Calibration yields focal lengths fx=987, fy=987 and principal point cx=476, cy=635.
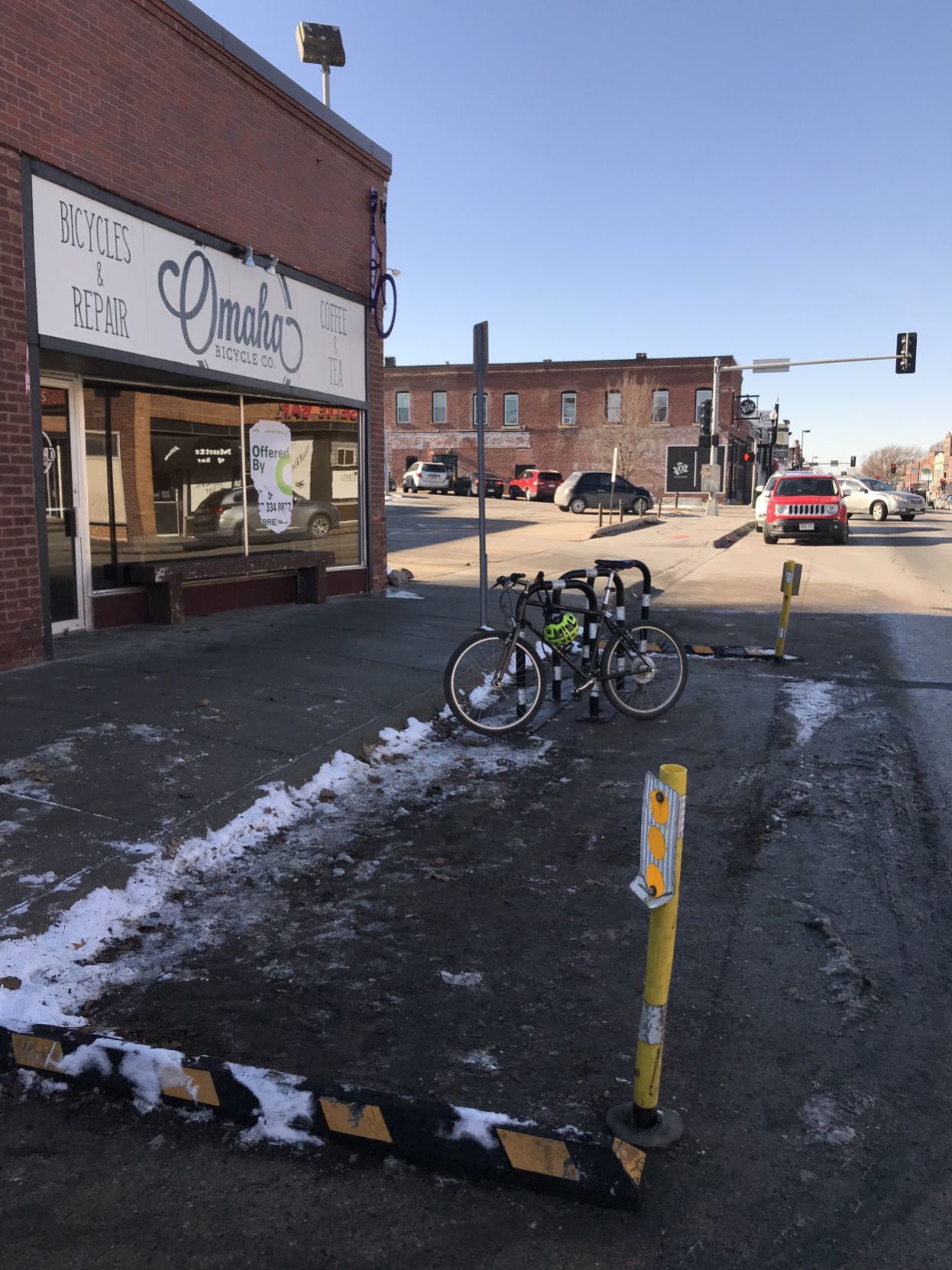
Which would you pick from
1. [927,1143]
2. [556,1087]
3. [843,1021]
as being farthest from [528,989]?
[927,1143]

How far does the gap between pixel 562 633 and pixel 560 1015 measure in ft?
13.7

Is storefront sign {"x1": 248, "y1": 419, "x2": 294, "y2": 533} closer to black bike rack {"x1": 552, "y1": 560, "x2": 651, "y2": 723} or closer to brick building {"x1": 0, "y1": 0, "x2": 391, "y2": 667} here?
brick building {"x1": 0, "y1": 0, "x2": 391, "y2": 667}

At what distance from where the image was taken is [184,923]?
14.0 ft

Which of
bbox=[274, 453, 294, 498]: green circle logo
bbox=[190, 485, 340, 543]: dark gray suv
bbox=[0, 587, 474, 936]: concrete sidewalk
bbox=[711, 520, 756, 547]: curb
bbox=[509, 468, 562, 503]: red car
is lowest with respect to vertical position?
bbox=[0, 587, 474, 936]: concrete sidewalk

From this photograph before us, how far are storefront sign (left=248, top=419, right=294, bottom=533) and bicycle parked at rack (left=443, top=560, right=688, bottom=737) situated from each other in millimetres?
A: 5660

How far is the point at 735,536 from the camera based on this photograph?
2842 cm

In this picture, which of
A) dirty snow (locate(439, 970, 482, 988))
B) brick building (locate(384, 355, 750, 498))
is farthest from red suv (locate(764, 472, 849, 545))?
brick building (locate(384, 355, 750, 498))

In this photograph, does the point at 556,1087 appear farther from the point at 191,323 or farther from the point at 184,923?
the point at 191,323

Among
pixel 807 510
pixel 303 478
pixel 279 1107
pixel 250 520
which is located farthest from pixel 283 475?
pixel 807 510

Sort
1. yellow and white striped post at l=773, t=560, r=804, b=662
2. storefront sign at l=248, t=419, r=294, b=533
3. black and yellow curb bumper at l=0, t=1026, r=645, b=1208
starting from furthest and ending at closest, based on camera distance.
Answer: storefront sign at l=248, t=419, r=294, b=533 < yellow and white striped post at l=773, t=560, r=804, b=662 < black and yellow curb bumper at l=0, t=1026, r=645, b=1208

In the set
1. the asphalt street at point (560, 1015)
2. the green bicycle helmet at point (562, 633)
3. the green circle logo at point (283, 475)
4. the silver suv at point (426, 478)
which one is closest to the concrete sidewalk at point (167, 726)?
the asphalt street at point (560, 1015)

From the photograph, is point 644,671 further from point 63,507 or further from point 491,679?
point 63,507

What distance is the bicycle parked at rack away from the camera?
7.20 m

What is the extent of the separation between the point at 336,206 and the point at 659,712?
27.2ft
